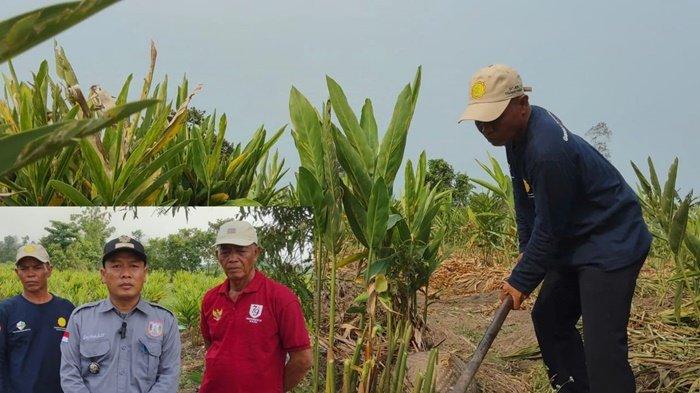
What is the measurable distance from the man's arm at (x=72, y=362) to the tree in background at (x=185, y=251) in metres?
0.68

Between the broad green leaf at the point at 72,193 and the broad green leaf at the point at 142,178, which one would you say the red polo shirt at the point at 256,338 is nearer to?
the broad green leaf at the point at 142,178

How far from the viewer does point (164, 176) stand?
388cm

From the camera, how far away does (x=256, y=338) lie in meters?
3.32

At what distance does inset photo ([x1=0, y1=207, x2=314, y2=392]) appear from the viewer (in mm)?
3080

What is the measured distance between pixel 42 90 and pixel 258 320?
7.28ft

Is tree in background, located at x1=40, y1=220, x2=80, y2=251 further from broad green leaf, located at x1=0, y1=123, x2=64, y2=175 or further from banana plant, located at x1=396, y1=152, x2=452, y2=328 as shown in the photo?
broad green leaf, located at x1=0, y1=123, x2=64, y2=175

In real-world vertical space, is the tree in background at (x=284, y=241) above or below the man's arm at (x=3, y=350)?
above

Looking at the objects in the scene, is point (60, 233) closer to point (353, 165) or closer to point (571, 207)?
point (353, 165)

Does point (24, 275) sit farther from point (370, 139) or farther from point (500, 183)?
point (500, 183)

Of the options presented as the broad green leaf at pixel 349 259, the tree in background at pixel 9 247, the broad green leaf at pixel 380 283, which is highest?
the tree in background at pixel 9 247

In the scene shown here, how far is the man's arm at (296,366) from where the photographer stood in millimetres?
3393

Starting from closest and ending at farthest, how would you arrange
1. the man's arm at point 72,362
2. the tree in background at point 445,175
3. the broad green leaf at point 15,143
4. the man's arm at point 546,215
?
the broad green leaf at point 15,143 → the man's arm at point 72,362 → the man's arm at point 546,215 → the tree in background at point 445,175

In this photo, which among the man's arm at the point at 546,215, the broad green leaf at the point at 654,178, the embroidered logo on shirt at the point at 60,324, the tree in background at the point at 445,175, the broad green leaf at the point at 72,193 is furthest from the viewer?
the tree in background at the point at 445,175

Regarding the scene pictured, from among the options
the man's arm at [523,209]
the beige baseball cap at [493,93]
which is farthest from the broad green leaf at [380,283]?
the beige baseball cap at [493,93]
